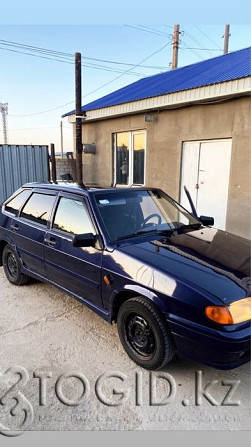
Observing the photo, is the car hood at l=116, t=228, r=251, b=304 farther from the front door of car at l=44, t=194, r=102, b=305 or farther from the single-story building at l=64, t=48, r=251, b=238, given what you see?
the single-story building at l=64, t=48, r=251, b=238

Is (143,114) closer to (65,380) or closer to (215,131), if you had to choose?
(215,131)

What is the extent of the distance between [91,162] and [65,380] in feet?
27.6

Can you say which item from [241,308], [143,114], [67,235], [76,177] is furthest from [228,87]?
[76,177]

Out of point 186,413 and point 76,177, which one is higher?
point 76,177

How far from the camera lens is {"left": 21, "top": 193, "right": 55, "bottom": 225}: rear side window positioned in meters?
3.57

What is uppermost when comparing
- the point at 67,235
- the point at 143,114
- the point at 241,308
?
the point at 143,114

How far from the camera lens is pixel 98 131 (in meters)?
9.49

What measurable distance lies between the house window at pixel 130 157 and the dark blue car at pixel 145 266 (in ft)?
16.0

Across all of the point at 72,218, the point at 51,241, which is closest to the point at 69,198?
the point at 72,218

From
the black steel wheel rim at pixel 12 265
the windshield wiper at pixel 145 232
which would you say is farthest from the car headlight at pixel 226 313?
the black steel wheel rim at pixel 12 265

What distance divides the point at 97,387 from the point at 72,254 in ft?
4.20

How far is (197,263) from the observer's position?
2.39 m

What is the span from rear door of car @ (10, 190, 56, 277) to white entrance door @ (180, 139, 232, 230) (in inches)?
164

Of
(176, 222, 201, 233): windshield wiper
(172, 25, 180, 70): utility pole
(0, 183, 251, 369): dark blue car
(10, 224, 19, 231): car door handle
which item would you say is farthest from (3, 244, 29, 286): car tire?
(172, 25, 180, 70): utility pole
